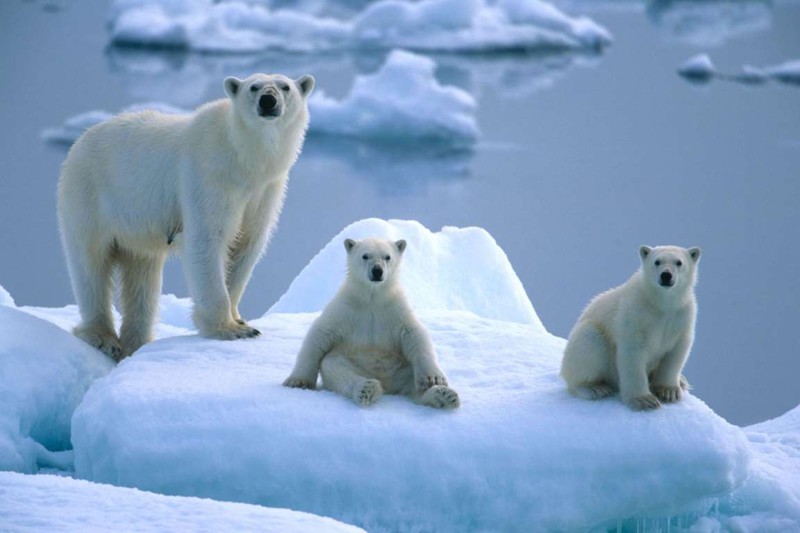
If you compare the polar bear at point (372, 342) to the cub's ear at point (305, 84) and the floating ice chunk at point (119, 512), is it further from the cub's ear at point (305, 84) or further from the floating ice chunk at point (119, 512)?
the floating ice chunk at point (119, 512)

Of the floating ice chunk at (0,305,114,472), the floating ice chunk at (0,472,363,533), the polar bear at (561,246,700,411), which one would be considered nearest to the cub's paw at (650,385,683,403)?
the polar bear at (561,246,700,411)

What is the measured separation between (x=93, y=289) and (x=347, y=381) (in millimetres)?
2139

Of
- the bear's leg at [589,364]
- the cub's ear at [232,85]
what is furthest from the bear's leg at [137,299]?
the bear's leg at [589,364]

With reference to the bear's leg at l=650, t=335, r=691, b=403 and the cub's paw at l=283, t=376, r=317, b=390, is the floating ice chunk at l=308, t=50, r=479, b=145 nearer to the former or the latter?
the cub's paw at l=283, t=376, r=317, b=390

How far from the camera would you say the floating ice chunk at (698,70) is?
20.3m

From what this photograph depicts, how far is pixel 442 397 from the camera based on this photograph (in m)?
5.39

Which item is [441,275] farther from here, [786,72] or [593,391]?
[786,72]

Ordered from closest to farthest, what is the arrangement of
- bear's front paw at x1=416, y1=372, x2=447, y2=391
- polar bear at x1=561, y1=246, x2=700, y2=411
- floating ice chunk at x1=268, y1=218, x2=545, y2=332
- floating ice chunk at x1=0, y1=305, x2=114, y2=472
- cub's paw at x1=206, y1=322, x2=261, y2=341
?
polar bear at x1=561, y1=246, x2=700, y2=411, bear's front paw at x1=416, y1=372, x2=447, y2=391, floating ice chunk at x1=0, y1=305, x2=114, y2=472, cub's paw at x1=206, y1=322, x2=261, y2=341, floating ice chunk at x1=268, y1=218, x2=545, y2=332

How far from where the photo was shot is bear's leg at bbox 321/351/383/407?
5344 millimetres

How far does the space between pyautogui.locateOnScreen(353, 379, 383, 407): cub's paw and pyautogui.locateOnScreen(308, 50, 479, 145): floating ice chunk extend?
9439mm

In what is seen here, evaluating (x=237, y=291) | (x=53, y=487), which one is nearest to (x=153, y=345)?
(x=237, y=291)

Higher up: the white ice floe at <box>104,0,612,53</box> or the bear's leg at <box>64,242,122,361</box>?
the white ice floe at <box>104,0,612,53</box>

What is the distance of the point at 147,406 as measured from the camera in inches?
215

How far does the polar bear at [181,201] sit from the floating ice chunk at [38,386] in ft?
1.40
